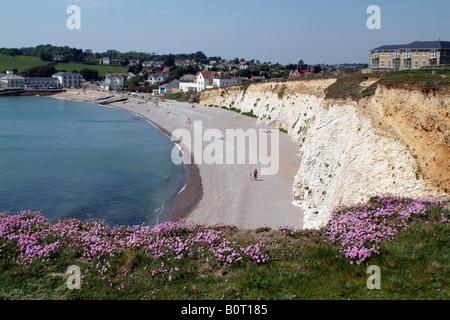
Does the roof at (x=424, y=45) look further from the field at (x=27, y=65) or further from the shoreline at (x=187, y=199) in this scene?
the field at (x=27, y=65)

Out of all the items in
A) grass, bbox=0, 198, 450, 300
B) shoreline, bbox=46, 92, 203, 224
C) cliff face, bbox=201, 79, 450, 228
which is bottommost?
shoreline, bbox=46, 92, 203, 224

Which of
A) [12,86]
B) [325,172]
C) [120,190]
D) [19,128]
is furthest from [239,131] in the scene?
[12,86]

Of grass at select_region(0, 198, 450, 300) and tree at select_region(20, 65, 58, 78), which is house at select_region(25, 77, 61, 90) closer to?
tree at select_region(20, 65, 58, 78)

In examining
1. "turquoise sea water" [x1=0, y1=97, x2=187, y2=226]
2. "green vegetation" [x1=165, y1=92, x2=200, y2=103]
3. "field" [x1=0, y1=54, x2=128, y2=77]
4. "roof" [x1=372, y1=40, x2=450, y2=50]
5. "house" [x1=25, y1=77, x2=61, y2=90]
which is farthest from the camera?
"field" [x1=0, y1=54, x2=128, y2=77]

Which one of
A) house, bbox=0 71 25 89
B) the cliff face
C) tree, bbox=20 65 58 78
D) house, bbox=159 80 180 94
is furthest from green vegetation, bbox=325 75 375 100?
tree, bbox=20 65 58 78

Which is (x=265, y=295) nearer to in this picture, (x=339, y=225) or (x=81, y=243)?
(x=339, y=225)

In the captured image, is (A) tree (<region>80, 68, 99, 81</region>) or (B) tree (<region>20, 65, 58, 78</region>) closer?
(B) tree (<region>20, 65, 58, 78</region>)

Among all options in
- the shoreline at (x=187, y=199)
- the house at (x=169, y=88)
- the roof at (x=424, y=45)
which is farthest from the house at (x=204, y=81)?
the shoreline at (x=187, y=199)
